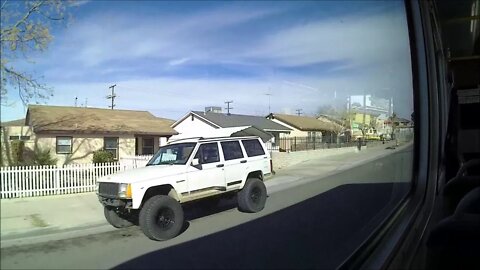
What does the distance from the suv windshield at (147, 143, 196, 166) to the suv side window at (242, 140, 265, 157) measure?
0.65 ft

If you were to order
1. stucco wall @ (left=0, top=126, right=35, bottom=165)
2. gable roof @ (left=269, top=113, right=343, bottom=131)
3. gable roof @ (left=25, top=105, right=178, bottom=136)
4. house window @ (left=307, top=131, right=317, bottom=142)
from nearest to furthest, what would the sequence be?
stucco wall @ (left=0, top=126, right=35, bottom=165) → gable roof @ (left=25, top=105, right=178, bottom=136) → gable roof @ (left=269, top=113, right=343, bottom=131) → house window @ (left=307, top=131, right=317, bottom=142)

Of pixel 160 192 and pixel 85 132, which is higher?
pixel 85 132

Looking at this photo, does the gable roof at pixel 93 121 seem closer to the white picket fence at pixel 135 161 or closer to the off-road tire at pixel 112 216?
the white picket fence at pixel 135 161

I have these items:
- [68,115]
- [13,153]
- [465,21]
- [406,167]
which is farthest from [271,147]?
[465,21]

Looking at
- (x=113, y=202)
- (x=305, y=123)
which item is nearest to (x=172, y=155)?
(x=113, y=202)

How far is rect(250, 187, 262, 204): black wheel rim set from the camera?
1.26 meters

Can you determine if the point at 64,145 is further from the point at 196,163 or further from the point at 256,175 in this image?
the point at 256,175

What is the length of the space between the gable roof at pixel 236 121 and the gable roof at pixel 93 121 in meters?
0.05

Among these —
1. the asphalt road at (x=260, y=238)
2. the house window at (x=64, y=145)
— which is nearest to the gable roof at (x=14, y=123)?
the house window at (x=64, y=145)

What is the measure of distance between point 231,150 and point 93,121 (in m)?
0.37

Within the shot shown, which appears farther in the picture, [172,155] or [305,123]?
[305,123]

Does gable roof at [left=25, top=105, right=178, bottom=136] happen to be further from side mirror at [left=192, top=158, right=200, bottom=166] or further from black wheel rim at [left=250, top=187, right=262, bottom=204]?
black wheel rim at [left=250, top=187, right=262, bottom=204]

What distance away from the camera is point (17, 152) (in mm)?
750

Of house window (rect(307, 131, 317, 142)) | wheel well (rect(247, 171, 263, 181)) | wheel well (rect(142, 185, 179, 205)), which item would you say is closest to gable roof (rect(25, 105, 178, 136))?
wheel well (rect(142, 185, 179, 205))
